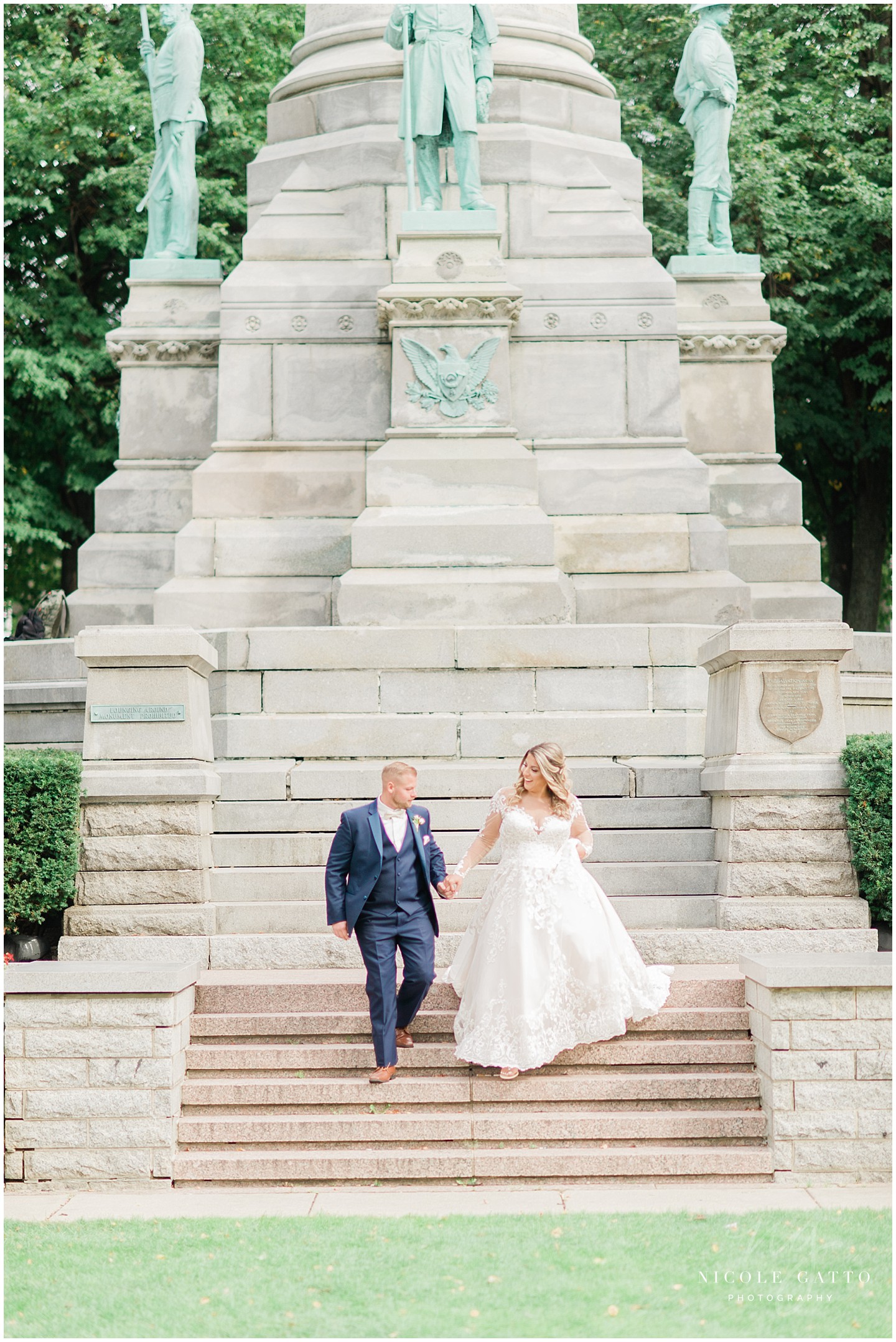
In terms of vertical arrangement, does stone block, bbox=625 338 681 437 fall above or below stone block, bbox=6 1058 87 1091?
above

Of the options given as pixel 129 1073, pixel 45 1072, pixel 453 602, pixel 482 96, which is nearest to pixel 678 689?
pixel 453 602

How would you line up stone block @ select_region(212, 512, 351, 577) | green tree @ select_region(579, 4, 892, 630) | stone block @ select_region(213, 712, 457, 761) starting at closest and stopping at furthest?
1. stone block @ select_region(213, 712, 457, 761)
2. stone block @ select_region(212, 512, 351, 577)
3. green tree @ select_region(579, 4, 892, 630)

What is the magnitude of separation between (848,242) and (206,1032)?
66.4 feet

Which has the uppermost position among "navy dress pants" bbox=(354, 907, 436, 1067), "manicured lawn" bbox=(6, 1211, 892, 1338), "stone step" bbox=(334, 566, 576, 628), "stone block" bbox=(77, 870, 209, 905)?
"stone step" bbox=(334, 566, 576, 628)

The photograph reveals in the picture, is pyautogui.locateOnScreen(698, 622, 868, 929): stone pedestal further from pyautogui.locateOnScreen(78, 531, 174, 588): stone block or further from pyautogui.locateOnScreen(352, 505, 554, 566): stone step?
pyautogui.locateOnScreen(78, 531, 174, 588): stone block

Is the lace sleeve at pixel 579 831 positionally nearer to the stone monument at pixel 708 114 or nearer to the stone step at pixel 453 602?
the stone step at pixel 453 602

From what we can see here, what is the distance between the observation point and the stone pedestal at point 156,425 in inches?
696

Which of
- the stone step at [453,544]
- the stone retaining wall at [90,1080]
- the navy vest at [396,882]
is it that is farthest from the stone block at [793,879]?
the stone step at [453,544]

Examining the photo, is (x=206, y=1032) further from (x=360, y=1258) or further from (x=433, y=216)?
(x=433, y=216)

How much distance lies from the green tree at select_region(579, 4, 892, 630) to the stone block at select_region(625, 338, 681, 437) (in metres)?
8.29

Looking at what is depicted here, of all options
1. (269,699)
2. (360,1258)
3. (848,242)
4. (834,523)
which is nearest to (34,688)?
(269,699)

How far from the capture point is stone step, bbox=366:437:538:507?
48.7 ft

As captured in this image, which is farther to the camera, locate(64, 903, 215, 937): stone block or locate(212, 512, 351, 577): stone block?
locate(212, 512, 351, 577): stone block

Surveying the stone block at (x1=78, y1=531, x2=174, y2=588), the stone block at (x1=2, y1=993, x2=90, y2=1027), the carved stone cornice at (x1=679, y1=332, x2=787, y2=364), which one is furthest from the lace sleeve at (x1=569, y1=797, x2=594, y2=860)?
the carved stone cornice at (x1=679, y1=332, x2=787, y2=364)
